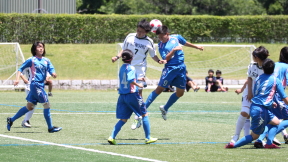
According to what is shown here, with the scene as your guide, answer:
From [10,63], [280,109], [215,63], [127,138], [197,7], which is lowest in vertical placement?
[215,63]

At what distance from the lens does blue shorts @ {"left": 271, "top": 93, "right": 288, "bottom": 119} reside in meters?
9.26

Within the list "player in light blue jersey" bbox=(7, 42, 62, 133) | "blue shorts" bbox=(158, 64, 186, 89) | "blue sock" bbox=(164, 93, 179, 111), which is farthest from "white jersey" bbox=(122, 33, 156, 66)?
"player in light blue jersey" bbox=(7, 42, 62, 133)

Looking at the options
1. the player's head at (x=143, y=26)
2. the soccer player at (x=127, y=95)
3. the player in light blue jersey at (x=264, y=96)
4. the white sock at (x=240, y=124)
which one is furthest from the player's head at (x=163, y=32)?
the player in light blue jersey at (x=264, y=96)

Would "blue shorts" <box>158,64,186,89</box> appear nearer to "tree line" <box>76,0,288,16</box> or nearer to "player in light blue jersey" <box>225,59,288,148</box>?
"player in light blue jersey" <box>225,59,288,148</box>

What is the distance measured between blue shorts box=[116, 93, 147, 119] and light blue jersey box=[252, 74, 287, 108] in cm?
202

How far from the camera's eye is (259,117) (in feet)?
28.2

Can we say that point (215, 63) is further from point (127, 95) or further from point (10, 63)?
point (127, 95)

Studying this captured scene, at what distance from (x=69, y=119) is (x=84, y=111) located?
7.70 feet

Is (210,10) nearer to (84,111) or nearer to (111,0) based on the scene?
(111,0)

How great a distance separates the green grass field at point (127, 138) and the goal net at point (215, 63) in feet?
45.0

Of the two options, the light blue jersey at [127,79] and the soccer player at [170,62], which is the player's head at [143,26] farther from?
the light blue jersey at [127,79]

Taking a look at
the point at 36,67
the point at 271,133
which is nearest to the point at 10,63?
the point at 36,67

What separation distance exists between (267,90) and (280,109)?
88 centimetres

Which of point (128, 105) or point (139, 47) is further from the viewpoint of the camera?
point (139, 47)
